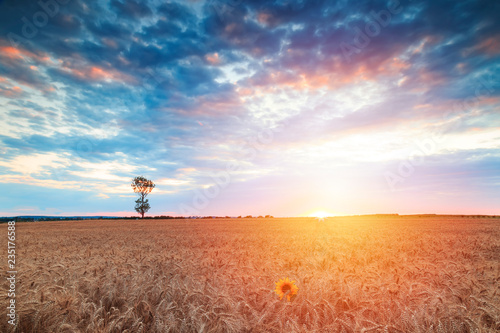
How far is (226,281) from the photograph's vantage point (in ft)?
16.1

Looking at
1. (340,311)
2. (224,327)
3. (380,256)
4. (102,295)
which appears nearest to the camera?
(224,327)

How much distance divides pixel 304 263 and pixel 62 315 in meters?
5.11

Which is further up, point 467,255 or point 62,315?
point 62,315

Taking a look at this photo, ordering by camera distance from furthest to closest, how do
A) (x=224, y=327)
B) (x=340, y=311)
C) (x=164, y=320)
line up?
(x=340, y=311) → (x=164, y=320) → (x=224, y=327)

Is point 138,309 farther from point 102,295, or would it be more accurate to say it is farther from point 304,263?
point 304,263

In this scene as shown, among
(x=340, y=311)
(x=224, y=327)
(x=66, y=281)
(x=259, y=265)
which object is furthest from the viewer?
(x=259, y=265)

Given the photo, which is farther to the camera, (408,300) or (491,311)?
(408,300)

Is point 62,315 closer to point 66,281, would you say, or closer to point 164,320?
point 164,320

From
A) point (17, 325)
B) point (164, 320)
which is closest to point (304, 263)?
point (164, 320)

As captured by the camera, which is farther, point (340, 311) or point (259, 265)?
point (259, 265)

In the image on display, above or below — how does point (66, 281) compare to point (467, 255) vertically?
above

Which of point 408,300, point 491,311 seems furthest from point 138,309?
point 491,311

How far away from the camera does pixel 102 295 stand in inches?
168

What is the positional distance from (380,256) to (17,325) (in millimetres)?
8293
